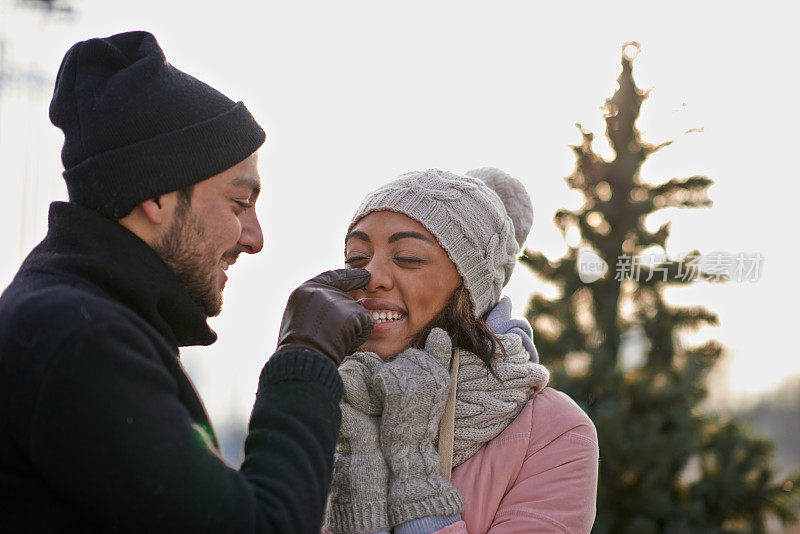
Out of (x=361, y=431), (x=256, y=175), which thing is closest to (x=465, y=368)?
(x=361, y=431)

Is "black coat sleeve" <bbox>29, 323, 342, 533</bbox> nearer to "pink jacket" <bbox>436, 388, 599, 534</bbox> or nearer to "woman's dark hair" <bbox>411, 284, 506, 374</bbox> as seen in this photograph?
Answer: "pink jacket" <bbox>436, 388, 599, 534</bbox>

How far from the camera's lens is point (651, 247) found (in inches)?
273

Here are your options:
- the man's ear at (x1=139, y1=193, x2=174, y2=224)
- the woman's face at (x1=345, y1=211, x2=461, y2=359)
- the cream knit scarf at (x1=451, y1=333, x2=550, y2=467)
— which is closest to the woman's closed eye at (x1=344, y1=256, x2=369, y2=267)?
the woman's face at (x1=345, y1=211, x2=461, y2=359)

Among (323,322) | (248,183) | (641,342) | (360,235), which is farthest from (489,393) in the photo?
(641,342)

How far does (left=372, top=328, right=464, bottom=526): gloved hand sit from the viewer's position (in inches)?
96.1

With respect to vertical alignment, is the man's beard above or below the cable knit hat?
above

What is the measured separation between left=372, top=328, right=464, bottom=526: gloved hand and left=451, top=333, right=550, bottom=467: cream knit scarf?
0.29ft

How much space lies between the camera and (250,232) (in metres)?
2.44

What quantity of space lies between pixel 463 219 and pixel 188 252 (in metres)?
1.10

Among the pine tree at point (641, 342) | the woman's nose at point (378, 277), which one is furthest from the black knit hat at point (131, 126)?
the pine tree at point (641, 342)

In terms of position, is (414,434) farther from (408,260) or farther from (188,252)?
(188,252)

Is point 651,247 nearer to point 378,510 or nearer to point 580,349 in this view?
point 580,349

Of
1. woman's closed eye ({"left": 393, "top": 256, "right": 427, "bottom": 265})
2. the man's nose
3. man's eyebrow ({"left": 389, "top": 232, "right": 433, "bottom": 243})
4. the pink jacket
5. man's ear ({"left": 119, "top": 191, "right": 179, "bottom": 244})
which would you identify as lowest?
the pink jacket

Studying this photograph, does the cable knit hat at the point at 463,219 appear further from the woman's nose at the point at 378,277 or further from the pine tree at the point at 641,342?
the pine tree at the point at 641,342
